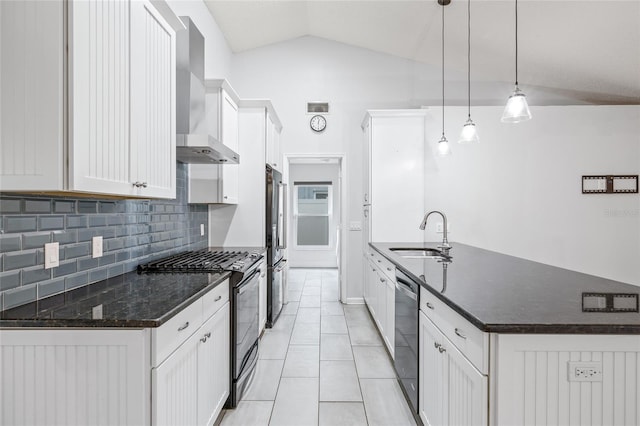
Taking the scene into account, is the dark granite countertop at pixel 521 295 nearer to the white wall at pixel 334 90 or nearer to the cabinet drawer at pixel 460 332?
the cabinet drawer at pixel 460 332

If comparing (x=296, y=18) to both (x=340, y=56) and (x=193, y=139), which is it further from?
(x=193, y=139)

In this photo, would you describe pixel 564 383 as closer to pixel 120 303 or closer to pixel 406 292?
pixel 406 292

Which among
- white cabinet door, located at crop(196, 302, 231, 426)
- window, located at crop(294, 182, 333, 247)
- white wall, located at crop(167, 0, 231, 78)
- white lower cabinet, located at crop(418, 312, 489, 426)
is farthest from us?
window, located at crop(294, 182, 333, 247)

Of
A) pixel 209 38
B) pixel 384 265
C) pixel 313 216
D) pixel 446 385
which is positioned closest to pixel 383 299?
pixel 384 265

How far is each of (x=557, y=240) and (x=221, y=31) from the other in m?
4.89

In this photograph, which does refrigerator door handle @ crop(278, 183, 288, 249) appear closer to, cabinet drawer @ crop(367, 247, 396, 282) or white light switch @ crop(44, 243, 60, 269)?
cabinet drawer @ crop(367, 247, 396, 282)

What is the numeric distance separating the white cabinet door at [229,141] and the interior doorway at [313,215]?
13.0 ft

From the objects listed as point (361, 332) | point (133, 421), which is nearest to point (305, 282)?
point (361, 332)

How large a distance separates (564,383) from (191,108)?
103 inches

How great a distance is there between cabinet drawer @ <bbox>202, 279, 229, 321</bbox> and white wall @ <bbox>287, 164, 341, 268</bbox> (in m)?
5.40

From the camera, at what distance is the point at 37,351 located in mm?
1213

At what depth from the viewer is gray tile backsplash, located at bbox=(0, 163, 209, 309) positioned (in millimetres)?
1340

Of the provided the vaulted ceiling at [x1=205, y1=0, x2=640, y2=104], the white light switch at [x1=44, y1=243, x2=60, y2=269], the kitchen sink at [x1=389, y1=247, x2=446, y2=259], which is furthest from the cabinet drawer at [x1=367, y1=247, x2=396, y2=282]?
the vaulted ceiling at [x1=205, y1=0, x2=640, y2=104]

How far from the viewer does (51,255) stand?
4.98ft
